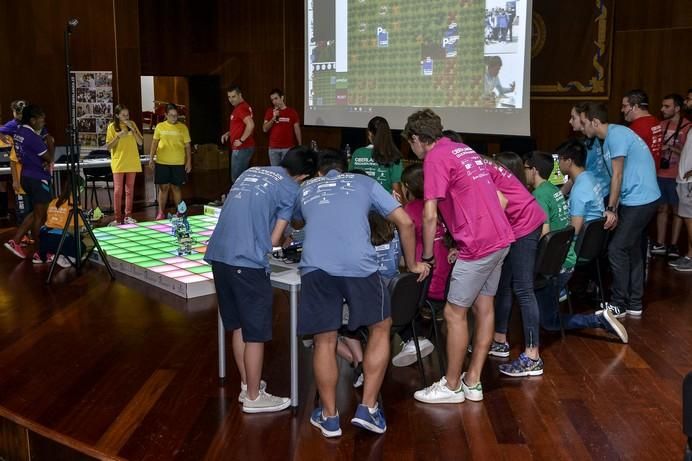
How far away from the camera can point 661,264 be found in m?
7.07

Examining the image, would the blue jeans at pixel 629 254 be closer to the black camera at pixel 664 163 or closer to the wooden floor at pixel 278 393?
the wooden floor at pixel 278 393

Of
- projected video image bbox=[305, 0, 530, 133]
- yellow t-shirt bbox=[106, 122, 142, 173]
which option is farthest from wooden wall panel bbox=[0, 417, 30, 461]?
projected video image bbox=[305, 0, 530, 133]

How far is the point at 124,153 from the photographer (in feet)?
28.0

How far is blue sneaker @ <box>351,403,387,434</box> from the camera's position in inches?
140

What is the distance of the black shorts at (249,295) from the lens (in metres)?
3.58

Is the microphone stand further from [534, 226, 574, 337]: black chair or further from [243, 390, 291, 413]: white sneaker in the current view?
[534, 226, 574, 337]: black chair

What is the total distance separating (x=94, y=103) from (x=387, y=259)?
8695mm

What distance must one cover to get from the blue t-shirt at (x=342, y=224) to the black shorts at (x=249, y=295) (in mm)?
278

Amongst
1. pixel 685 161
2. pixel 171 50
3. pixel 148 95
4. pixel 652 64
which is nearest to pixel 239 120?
pixel 171 50

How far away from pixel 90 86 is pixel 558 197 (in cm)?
844

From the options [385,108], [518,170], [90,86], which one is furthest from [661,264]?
[90,86]

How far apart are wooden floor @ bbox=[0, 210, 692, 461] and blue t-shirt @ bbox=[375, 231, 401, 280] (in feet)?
2.17

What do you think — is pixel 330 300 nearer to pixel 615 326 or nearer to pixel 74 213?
pixel 615 326

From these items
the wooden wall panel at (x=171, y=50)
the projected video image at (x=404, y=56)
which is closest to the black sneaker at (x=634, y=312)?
the wooden wall panel at (x=171, y=50)
